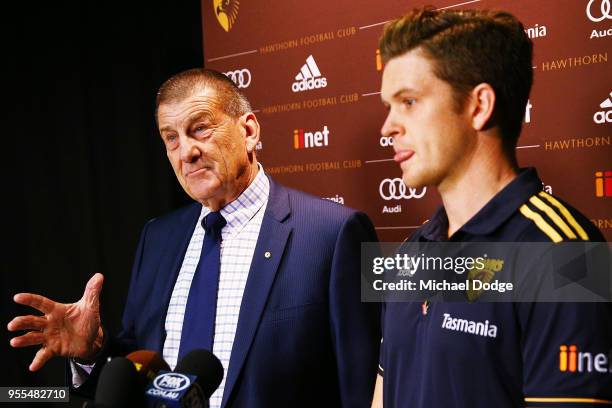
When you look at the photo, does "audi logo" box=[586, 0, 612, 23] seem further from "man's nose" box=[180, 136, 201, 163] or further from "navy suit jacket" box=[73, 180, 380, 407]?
"man's nose" box=[180, 136, 201, 163]

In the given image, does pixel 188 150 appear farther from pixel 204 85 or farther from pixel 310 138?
pixel 310 138

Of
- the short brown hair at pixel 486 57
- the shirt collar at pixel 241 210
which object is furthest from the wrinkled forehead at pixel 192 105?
the short brown hair at pixel 486 57

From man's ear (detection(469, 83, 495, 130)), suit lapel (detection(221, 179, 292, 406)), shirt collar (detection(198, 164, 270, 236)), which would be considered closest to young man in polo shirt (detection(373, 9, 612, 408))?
man's ear (detection(469, 83, 495, 130))

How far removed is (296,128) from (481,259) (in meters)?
1.58

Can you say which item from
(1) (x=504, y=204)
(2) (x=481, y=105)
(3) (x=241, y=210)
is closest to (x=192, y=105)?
(3) (x=241, y=210)

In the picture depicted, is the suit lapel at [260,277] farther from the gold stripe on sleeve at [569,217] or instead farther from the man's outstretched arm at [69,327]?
the gold stripe on sleeve at [569,217]

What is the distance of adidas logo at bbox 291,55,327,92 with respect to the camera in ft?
9.67

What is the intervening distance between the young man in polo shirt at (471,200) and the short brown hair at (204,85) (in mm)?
819

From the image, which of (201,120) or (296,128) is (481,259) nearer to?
(201,120)

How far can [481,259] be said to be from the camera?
5.23 ft

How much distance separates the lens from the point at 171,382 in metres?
1.29

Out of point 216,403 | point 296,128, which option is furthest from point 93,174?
point 216,403

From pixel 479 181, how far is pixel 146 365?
0.83 metres

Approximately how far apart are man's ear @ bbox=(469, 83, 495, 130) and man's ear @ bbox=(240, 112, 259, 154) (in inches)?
40.2
